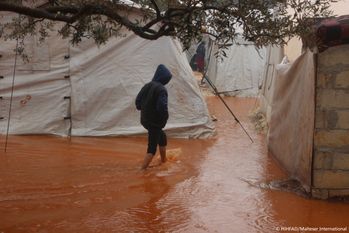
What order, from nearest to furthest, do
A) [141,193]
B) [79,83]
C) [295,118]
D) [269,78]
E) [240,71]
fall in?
[141,193] → [295,118] → [79,83] → [269,78] → [240,71]

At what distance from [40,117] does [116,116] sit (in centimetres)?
150

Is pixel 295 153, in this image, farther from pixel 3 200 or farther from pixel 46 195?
pixel 3 200

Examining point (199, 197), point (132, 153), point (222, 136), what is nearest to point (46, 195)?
point (199, 197)

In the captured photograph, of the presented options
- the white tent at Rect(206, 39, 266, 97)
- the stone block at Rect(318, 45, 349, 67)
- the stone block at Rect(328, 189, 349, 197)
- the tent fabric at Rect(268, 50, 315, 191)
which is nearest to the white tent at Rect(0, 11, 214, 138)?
the tent fabric at Rect(268, 50, 315, 191)

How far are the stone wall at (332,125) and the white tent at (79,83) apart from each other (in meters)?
4.15

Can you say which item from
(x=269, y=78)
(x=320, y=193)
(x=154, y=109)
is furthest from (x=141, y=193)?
(x=269, y=78)

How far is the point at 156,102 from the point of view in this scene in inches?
264

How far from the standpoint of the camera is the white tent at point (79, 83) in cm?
910

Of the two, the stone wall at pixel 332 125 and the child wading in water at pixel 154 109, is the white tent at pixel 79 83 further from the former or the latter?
the stone wall at pixel 332 125

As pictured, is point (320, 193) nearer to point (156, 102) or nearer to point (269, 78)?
point (156, 102)

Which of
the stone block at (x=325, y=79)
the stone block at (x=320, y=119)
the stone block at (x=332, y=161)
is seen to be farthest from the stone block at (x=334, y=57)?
the stone block at (x=332, y=161)

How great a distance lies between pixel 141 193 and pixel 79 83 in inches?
161

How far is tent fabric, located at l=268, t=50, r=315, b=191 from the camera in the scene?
19.0 ft

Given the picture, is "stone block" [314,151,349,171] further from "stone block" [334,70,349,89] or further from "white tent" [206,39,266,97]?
"white tent" [206,39,266,97]
